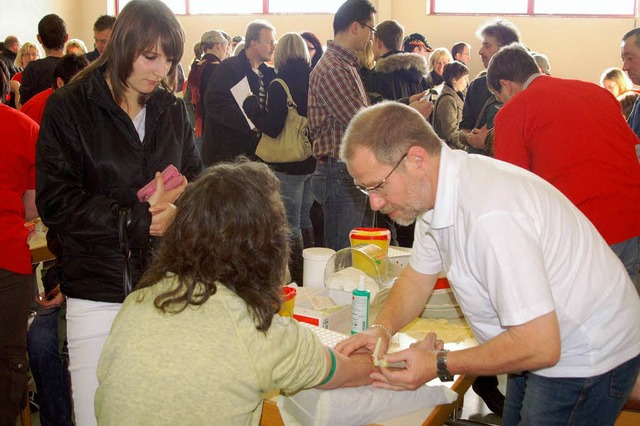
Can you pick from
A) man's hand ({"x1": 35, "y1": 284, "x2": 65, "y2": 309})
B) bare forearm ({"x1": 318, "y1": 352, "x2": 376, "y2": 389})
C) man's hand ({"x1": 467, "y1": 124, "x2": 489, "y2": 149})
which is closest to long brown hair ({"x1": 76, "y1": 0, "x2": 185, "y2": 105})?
man's hand ({"x1": 35, "y1": 284, "x2": 65, "y2": 309})

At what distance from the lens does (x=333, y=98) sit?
349 centimetres

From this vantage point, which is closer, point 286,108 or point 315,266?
point 315,266

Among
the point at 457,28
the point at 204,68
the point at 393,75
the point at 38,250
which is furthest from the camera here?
the point at 457,28

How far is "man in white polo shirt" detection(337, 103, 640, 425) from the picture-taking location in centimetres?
130

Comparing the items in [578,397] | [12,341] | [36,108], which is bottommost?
[12,341]

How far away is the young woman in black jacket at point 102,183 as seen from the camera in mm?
1738

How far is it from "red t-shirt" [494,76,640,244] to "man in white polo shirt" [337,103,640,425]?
1068mm

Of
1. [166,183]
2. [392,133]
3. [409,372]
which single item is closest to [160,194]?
[166,183]

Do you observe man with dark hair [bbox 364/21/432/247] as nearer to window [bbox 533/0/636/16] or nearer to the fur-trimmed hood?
the fur-trimmed hood

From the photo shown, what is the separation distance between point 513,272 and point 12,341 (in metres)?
1.68

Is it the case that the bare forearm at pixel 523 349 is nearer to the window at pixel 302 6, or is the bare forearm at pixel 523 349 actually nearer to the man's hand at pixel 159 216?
the man's hand at pixel 159 216

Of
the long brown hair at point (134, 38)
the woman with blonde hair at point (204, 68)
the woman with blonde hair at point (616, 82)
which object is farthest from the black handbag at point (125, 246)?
the woman with blonde hair at point (616, 82)

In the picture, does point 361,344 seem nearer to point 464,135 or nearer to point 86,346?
point 86,346

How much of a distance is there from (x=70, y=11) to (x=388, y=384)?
419 inches
